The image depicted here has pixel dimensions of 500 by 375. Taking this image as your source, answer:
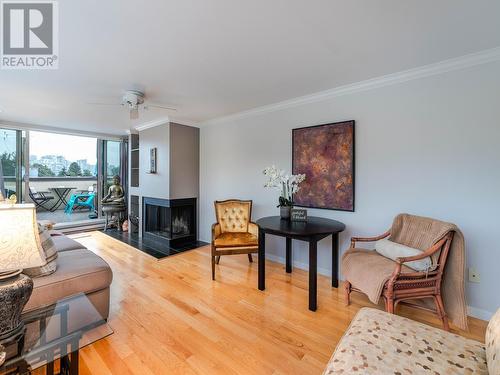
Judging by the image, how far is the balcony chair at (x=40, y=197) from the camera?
5.39 metres

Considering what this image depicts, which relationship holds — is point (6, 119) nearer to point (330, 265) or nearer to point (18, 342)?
point (18, 342)

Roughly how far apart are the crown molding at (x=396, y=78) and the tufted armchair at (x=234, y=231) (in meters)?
1.48

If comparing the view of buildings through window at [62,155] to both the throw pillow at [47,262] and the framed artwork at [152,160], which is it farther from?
the throw pillow at [47,262]

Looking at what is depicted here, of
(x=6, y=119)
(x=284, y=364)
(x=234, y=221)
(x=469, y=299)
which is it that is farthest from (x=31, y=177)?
(x=469, y=299)

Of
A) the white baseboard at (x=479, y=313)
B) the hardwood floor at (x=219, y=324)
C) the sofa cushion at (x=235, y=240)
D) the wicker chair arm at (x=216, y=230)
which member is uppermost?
the wicker chair arm at (x=216, y=230)

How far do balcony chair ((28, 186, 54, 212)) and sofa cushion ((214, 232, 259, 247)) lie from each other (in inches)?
195

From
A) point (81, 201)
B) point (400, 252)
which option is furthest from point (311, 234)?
point (81, 201)

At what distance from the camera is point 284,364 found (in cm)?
161

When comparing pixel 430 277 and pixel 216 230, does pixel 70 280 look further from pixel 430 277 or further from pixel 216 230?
pixel 430 277

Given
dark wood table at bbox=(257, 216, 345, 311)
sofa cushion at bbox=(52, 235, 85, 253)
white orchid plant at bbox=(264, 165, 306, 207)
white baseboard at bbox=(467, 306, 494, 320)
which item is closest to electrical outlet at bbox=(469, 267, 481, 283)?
white baseboard at bbox=(467, 306, 494, 320)

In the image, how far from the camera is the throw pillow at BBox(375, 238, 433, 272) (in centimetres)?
192

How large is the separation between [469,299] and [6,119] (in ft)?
23.5

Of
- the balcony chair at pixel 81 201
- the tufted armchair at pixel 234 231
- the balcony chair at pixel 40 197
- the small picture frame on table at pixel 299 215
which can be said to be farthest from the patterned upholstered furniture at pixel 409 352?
the balcony chair at pixel 81 201

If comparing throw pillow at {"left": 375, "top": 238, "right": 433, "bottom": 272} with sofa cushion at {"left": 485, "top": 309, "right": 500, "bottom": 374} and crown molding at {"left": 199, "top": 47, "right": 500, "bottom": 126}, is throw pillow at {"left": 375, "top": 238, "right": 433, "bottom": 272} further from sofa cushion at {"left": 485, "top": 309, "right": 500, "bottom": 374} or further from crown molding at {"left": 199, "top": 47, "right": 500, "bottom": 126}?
crown molding at {"left": 199, "top": 47, "right": 500, "bottom": 126}
